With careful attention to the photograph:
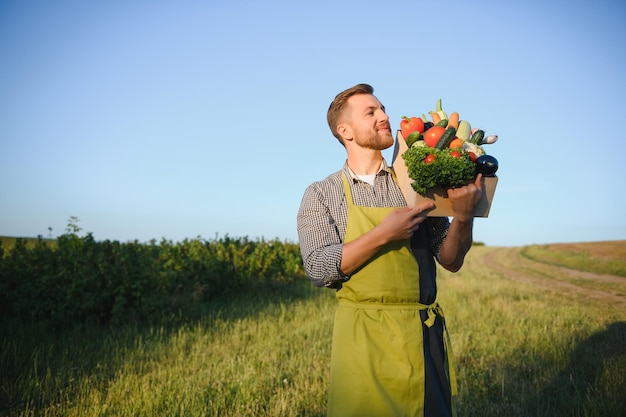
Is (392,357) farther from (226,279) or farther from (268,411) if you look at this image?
(226,279)

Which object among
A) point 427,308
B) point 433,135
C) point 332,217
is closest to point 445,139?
point 433,135

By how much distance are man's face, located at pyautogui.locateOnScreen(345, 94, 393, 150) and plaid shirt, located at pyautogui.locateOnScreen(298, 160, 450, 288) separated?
0.53 ft

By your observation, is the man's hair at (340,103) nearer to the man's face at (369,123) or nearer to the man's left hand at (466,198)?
the man's face at (369,123)

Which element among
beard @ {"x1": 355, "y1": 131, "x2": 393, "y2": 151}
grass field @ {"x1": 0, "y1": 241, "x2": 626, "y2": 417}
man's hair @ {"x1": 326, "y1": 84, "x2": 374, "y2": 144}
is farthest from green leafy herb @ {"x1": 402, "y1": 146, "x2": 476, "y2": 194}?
grass field @ {"x1": 0, "y1": 241, "x2": 626, "y2": 417}

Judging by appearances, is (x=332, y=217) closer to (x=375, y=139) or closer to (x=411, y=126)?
(x=375, y=139)

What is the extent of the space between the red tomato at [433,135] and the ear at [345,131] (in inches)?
19.0

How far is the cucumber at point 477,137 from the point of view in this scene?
88.8 inches

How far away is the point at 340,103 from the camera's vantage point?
2559mm

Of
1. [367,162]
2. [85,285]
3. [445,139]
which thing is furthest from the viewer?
[85,285]

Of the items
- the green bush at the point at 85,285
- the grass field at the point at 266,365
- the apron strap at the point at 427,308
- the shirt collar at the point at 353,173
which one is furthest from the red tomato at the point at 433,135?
the green bush at the point at 85,285

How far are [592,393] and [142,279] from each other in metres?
6.71

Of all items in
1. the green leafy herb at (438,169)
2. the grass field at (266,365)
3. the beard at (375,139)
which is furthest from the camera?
the grass field at (266,365)

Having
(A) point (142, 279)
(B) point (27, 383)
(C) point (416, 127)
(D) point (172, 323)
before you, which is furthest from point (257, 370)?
(C) point (416, 127)

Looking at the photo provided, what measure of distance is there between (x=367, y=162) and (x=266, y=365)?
363cm
